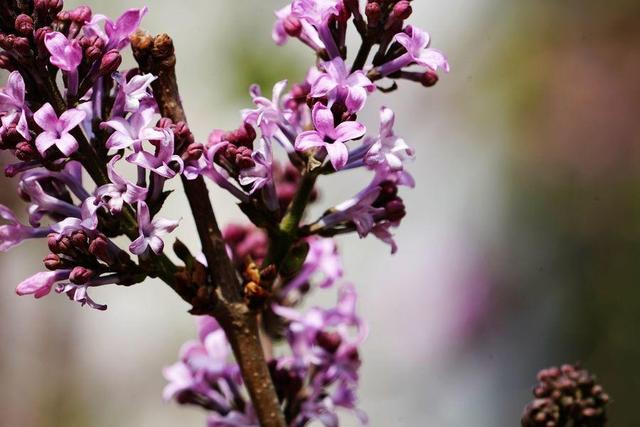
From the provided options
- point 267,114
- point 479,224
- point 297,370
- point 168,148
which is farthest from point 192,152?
point 479,224

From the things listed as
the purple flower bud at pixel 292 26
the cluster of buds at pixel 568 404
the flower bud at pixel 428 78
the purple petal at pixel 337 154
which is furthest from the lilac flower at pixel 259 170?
the cluster of buds at pixel 568 404

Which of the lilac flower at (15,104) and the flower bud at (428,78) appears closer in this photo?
the lilac flower at (15,104)

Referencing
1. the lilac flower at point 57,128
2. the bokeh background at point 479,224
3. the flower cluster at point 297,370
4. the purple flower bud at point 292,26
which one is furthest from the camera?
the bokeh background at point 479,224

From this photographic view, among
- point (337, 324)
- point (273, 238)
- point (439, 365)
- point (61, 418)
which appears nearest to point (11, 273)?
point (61, 418)

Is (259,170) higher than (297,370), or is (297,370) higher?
(259,170)

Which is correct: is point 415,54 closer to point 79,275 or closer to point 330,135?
point 330,135

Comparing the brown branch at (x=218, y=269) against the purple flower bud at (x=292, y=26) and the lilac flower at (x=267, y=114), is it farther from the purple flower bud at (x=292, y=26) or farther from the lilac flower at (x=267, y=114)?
the purple flower bud at (x=292, y=26)

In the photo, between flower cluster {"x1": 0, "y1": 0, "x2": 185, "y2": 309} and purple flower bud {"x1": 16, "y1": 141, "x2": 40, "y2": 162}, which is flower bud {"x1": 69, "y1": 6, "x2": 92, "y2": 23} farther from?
purple flower bud {"x1": 16, "y1": 141, "x2": 40, "y2": 162}
